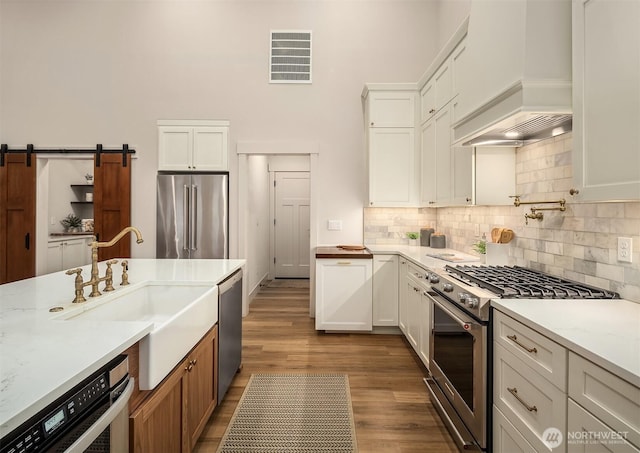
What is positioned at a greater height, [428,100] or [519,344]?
[428,100]

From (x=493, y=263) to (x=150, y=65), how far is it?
4.71 metres

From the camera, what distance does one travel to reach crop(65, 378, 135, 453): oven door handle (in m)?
0.83

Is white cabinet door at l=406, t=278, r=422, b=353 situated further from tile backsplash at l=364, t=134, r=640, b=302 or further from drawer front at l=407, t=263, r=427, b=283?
tile backsplash at l=364, t=134, r=640, b=302

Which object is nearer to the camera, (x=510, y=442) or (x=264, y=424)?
(x=510, y=442)

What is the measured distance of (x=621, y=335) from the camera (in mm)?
1137

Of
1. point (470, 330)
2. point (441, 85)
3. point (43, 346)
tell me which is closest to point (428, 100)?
point (441, 85)

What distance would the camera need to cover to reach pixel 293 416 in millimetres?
2258

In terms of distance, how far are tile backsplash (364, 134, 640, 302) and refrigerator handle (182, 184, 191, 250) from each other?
339 cm

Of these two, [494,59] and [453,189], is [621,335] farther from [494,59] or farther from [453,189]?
[453,189]

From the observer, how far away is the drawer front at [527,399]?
3.91 feet

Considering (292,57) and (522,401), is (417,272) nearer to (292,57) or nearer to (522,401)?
(522,401)

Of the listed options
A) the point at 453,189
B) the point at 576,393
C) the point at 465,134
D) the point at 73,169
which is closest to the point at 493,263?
the point at 453,189

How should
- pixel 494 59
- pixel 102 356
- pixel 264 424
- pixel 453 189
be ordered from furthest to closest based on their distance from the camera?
pixel 453 189 → pixel 264 424 → pixel 494 59 → pixel 102 356

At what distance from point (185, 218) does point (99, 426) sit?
3.68m
